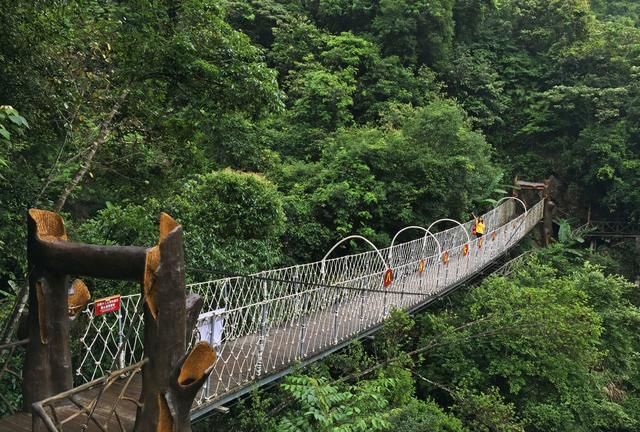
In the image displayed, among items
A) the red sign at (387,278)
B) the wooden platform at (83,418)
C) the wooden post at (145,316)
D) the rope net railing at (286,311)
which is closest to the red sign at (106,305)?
the rope net railing at (286,311)

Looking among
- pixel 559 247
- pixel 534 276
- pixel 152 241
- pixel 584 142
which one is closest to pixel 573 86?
pixel 584 142

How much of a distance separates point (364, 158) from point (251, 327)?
4.91 m

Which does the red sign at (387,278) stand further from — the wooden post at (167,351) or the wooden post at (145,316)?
the wooden post at (167,351)

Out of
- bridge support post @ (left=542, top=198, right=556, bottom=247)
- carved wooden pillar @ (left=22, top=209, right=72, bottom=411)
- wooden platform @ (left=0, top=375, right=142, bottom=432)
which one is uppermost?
carved wooden pillar @ (left=22, top=209, right=72, bottom=411)

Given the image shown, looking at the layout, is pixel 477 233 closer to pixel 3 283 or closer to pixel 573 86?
pixel 3 283

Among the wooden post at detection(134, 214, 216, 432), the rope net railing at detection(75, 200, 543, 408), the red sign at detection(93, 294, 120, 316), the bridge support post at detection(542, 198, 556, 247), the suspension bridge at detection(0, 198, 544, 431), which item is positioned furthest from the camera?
the bridge support post at detection(542, 198, 556, 247)

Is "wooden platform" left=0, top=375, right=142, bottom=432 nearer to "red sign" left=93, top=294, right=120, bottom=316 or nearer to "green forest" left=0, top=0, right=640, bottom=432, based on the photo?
"red sign" left=93, top=294, right=120, bottom=316

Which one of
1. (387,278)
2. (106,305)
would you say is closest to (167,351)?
(106,305)

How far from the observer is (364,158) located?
8.48 meters

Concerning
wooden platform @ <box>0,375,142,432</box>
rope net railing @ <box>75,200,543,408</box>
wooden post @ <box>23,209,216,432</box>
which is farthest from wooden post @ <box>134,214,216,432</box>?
rope net railing @ <box>75,200,543,408</box>

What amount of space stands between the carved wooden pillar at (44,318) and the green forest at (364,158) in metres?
0.44

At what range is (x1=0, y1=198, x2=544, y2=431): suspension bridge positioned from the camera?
1.95 meters

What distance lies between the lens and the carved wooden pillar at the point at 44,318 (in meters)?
1.92

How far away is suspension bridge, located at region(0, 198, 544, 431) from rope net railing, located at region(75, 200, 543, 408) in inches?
0.4
